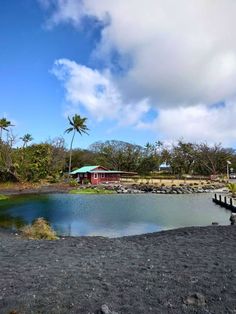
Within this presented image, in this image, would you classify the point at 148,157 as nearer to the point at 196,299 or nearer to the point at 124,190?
the point at 124,190

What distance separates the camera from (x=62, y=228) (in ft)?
66.9

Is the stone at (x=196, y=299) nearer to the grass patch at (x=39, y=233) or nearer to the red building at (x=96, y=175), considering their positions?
the grass patch at (x=39, y=233)

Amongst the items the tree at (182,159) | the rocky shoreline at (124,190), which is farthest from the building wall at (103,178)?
the tree at (182,159)

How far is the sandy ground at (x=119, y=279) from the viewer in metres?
5.41

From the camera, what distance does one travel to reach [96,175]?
6456 cm

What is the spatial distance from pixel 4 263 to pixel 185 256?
13.5 ft

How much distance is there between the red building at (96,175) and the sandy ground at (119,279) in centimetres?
5323

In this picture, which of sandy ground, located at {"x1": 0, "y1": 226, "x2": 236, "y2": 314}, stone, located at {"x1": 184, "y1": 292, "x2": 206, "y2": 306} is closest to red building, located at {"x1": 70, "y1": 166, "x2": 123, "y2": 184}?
sandy ground, located at {"x1": 0, "y1": 226, "x2": 236, "y2": 314}

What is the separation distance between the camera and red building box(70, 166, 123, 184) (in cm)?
6412

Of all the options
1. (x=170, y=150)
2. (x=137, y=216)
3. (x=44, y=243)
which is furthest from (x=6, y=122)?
(x=44, y=243)

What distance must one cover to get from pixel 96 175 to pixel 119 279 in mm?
58047

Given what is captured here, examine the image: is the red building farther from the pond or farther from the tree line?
the pond

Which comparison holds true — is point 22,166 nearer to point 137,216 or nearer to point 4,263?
point 137,216

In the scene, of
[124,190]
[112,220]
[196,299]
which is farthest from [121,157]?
[196,299]
